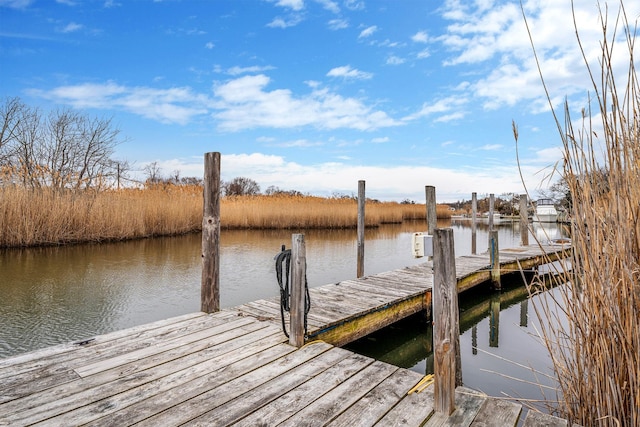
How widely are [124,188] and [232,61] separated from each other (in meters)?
5.81

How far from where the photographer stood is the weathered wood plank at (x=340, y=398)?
1659 mm

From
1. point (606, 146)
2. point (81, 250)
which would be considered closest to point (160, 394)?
point (606, 146)

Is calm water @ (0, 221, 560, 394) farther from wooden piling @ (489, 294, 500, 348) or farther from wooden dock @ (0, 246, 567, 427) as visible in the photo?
wooden dock @ (0, 246, 567, 427)

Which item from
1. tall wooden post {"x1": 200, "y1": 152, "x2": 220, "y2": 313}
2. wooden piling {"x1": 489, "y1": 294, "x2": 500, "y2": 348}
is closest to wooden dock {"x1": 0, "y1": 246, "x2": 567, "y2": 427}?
tall wooden post {"x1": 200, "y1": 152, "x2": 220, "y2": 313}

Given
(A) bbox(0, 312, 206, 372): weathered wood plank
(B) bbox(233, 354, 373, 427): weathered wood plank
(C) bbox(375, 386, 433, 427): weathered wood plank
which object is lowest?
(C) bbox(375, 386, 433, 427): weathered wood plank

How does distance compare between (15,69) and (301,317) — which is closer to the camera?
(301,317)

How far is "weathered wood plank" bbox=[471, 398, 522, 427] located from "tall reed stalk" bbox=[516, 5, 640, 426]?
0.32 meters

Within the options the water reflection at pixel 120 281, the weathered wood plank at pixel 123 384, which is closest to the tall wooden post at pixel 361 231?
the water reflection at pixel 120 281

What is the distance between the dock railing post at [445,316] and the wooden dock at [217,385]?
0.46 feet

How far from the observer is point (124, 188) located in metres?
12.2

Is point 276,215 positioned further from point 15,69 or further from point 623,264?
point 623,264

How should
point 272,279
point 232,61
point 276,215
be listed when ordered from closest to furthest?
1. point 272,279
2. point 232,61
3. point 276,215

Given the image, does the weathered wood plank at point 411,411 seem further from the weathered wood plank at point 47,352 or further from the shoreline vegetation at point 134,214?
the shoreline vegetation at point 134,214

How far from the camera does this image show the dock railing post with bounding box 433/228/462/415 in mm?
1702
